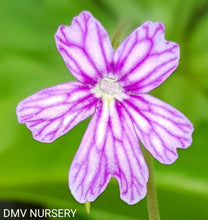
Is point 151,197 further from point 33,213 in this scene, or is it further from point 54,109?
point 33,213

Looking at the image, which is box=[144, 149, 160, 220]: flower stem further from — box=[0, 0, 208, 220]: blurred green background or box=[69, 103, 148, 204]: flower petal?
box=[0, 0, 208, 220]: blurred green background

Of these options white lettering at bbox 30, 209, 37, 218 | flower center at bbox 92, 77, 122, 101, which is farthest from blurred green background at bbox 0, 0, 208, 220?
flower center at bbox 92, 77, 122, 101

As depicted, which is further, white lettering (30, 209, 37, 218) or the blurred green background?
white lettering (30, 209, 37, 218)

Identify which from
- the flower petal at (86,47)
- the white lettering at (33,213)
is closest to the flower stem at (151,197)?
the flower petal at (86,47)

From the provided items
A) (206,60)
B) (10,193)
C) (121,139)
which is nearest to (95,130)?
(121,139)

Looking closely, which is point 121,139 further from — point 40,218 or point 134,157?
point 40,218

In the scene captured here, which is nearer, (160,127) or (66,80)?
(160,127)

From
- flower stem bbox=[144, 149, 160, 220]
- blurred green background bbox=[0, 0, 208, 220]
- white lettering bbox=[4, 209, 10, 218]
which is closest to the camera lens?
flower stem bbox=[144, 149, 160, 220]

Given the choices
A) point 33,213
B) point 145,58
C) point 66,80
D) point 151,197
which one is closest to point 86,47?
point 145,58

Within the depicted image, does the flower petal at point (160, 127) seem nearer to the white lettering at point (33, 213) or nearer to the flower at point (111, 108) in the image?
the flower at point (111, 108)
